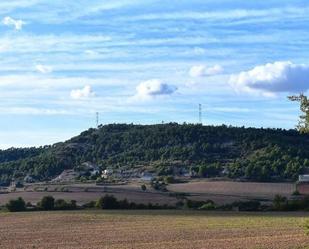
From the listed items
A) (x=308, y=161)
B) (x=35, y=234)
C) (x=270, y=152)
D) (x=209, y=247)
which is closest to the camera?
(x=209, y=247)

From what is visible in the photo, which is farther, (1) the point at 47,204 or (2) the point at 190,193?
(2) the point at 190,193

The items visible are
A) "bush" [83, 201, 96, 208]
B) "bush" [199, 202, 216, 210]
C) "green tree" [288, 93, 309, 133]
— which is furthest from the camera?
"bush" [83, 201, 96, 208]

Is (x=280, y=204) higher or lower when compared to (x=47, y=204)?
lower

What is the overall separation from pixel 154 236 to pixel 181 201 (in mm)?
72633

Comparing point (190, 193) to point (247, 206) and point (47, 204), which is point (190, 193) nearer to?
point (247, 206)

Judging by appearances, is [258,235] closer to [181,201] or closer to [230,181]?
[181,201]

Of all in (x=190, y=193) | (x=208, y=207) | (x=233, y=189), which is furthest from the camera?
(x=233, y=189)

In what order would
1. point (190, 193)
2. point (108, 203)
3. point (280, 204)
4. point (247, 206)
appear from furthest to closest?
point (190, 193) < point (108, 203) < point (247, 206) < point (280, 204)

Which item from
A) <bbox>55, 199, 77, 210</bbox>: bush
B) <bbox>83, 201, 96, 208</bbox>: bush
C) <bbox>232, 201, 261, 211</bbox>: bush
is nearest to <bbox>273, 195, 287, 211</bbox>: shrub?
<bbox>232, 201, 261, 211</bbox>: bush

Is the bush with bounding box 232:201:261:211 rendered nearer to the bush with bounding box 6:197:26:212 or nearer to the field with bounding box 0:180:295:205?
the field with bounding box 0:180:295:205

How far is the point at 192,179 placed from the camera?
184 m

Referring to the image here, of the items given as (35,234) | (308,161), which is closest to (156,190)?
(308,161)

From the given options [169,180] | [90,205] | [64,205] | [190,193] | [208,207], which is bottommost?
[208,207]

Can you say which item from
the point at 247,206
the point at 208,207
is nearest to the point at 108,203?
the point at 208,207
